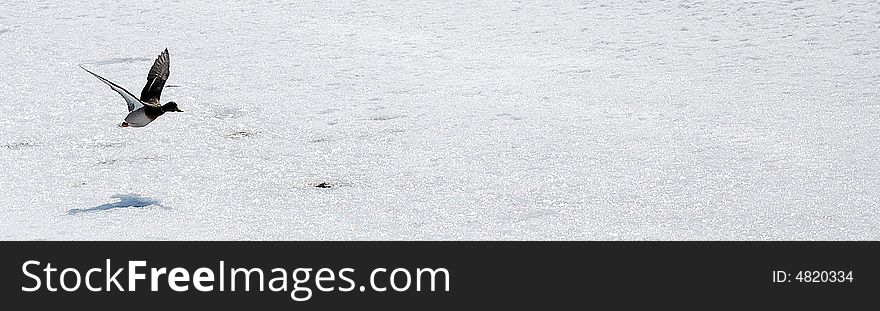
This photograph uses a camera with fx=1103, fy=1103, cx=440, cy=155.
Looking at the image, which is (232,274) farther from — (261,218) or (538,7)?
(538,7)

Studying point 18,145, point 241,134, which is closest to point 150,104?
point 241,134

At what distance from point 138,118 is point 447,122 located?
8.19ft

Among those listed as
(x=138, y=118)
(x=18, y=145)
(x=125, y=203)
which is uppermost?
(x=138, y=118)

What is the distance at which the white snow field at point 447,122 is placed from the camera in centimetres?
576

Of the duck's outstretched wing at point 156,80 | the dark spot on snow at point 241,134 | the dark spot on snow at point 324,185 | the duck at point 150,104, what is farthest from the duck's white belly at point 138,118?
the dark spot on snow at point 241,134

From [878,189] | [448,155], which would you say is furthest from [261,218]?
[878,189]

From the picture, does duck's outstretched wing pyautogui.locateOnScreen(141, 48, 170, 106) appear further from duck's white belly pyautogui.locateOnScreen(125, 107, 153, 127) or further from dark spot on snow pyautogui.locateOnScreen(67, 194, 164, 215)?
dark spot on snow pyautogui.locateOnScreen(67, 194, 164, 215)

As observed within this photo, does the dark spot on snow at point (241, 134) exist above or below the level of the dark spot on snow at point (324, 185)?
above

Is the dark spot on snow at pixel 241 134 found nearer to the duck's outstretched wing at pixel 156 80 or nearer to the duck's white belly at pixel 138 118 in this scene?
the duck's outstretched wing at pixel 156 80

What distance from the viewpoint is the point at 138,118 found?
589cm

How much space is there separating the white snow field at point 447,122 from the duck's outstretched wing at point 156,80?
0.55 meters

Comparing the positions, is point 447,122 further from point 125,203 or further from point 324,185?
point 125,203

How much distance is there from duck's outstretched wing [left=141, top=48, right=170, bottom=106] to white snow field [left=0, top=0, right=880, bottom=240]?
546 mm

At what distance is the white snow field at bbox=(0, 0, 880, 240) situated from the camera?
5758mm
